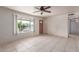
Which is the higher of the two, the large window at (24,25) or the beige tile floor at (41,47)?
the large window at (24,25)

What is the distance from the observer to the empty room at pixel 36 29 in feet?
16.8

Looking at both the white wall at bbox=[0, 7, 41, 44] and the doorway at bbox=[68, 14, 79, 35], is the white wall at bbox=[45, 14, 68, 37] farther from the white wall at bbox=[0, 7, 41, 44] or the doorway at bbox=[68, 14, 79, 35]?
the white wall at bbox=[0, 7, 41, 44]

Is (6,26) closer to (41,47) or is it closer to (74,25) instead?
(41,47)

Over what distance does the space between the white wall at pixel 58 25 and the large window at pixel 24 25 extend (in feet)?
8.09

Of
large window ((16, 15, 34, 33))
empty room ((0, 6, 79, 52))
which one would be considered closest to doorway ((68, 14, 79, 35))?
empty room ((0, 6, 79, 52))

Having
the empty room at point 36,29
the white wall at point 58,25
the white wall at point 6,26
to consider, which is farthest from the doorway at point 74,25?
the white wall at point 6,26

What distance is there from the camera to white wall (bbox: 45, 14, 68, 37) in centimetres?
887

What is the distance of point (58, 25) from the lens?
987cm

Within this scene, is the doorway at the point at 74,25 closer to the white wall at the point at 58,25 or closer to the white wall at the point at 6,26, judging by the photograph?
the white wall at the point at 58,25

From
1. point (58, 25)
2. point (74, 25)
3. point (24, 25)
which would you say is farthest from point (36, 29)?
point (74, 25)

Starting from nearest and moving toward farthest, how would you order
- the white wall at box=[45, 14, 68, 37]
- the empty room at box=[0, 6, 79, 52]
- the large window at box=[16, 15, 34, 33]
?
the empty room at box=[0, 6, 79, 52] → the large window at box=[16, 15, 34, 33] → the white wall at box=[45, 14, 68, 37]

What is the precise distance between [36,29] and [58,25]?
2351mm
